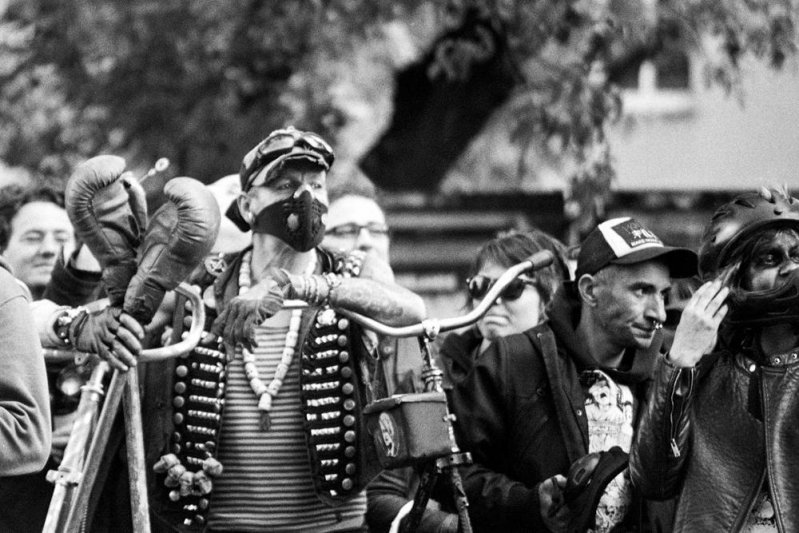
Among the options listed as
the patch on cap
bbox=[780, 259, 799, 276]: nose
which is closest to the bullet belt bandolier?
the patch on cap

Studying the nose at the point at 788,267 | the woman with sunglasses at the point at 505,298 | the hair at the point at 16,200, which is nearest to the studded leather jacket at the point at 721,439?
the nose at the point at 788,267

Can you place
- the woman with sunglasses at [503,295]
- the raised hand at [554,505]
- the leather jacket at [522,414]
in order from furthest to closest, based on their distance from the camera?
1. the woman with sunglasses at [503,295]
2. the leather jacket at [522,414]
3. the raised hand at [554,505]

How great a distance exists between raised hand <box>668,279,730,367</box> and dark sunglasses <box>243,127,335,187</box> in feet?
4.52

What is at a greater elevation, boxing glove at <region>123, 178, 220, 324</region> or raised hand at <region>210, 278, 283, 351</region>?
boxing glove at <region>123, 178, 220, 324</region>

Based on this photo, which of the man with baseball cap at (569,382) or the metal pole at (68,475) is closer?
the metal pole at (68,475)

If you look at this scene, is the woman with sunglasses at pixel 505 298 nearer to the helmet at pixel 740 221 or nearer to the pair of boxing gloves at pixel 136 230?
the helmet at pixel 740 221

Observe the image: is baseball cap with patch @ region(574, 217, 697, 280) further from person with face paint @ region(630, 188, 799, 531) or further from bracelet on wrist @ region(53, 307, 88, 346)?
bracelet on wrist @ region(53, 307, 88, 346)

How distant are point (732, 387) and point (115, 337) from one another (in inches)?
69.5

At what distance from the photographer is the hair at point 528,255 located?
697cm

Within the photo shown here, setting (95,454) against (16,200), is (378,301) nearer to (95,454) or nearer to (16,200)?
(95,454)

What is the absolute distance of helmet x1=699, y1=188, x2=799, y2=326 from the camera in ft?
16.8

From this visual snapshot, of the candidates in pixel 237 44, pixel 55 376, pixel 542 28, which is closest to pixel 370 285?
pixel 55 376

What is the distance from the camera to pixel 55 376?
6.45m

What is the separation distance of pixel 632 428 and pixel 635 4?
557cm
